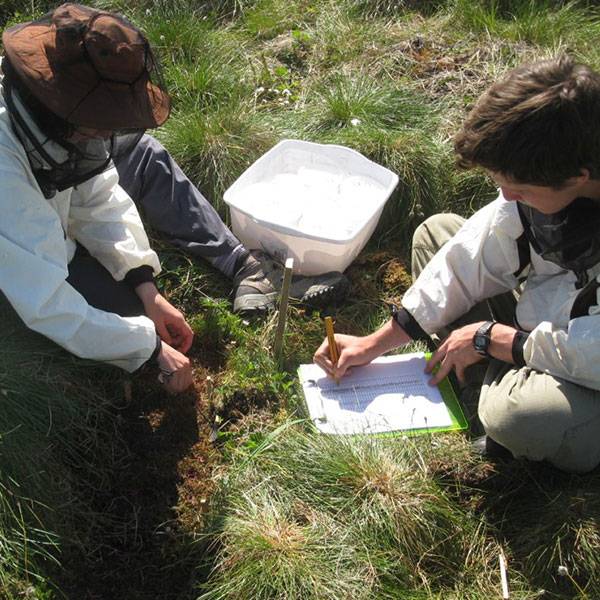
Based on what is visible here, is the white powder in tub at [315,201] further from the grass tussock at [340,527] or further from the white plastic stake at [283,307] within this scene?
the grass tussock at [340,527]

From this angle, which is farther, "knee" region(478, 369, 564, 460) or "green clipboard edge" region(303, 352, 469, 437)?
"green clipboard edge" region(303, 352, 469, 437)

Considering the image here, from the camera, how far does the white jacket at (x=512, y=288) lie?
2.60m

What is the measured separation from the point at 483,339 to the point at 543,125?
0.85 metres

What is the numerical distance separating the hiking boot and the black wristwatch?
0.86 meters

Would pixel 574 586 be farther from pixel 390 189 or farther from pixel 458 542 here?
pixel 390 189

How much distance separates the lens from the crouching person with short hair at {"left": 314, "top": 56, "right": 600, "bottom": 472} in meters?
2.36

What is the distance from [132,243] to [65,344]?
26.2 inches

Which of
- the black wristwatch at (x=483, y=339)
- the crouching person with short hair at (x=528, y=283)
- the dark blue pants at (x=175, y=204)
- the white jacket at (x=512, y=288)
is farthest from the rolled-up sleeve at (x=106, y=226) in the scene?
the black wristwatch at (x=483, y=339)

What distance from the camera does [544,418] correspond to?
2.68 meters

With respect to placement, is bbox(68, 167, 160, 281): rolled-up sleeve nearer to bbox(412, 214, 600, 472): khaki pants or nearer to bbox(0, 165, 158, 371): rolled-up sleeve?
bbox(0, 165, 158, 371): rolled-up sleeve

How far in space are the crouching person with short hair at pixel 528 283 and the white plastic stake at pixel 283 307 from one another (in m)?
0.21

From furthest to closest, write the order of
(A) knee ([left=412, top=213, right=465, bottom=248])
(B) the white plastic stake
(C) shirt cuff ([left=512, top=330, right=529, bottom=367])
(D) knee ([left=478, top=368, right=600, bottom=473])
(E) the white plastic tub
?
(E) the white plastic tub
(A) knee ([left=412, top=213, right=465, bottom=248])
(B) the white plastic stake
(C) shirt cuff ([left=512, top=330, right=529, bottom=367])
(D) knee ([left=478, top=368, right=600, bottom=473])

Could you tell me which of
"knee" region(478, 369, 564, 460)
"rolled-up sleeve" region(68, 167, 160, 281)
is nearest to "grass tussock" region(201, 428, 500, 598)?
"knee" region(478, 369, 564, 460)

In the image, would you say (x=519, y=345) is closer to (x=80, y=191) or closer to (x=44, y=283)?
(x=44, y=283)
